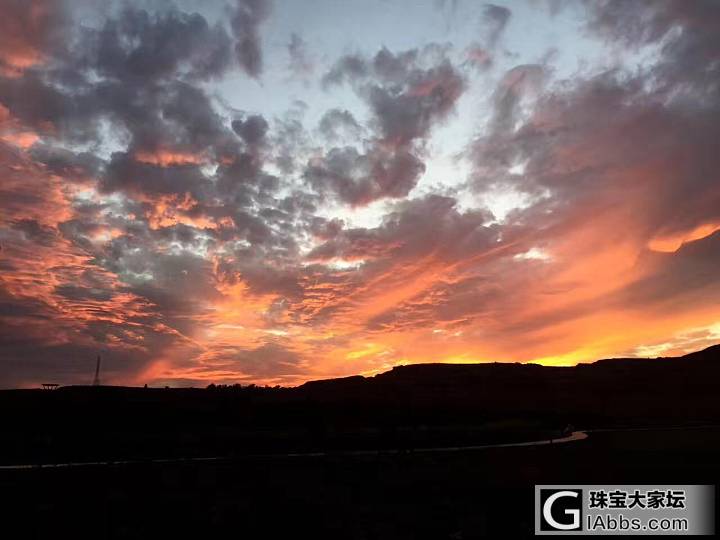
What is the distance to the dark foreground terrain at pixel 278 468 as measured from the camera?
58.8ft

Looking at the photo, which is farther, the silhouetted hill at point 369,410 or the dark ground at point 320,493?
the silhouetted hill at point 369,410

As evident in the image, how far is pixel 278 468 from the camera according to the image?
3122 centimetres

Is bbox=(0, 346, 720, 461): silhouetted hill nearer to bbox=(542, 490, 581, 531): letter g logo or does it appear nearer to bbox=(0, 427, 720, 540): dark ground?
bbox=(0, 427, 720, 540): dark ground

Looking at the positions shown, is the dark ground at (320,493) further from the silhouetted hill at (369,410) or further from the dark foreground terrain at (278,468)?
the silhouetted hill at (369,410)

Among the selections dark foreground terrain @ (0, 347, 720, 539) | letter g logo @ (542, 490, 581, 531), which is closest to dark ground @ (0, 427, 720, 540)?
dark foreground terrain @ (0, 347, 720, 539)

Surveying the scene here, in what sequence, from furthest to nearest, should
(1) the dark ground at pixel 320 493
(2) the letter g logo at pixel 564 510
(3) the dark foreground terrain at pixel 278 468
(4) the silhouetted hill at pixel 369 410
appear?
(4) the silhouetted hill at pixel 369 410
(3) the dark foreground terrain at pixel 278 468
(1) the dark ground at pixel 320 493
(2) the letter g logo at pixel 564 510

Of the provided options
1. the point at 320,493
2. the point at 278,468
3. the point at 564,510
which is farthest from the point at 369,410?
the point at 564,510

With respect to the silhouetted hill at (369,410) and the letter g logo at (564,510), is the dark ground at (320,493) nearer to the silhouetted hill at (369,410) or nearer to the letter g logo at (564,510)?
the letter g logo at (564,510)

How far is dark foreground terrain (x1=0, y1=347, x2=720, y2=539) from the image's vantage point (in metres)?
17.9

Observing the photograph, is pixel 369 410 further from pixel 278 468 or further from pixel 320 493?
pixel 320 493

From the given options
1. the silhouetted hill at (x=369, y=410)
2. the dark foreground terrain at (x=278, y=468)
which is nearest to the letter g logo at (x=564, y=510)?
the dark foreground terrain at (x=278, y=468)

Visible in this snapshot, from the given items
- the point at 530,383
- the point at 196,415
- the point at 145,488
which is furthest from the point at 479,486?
the point at 530,383

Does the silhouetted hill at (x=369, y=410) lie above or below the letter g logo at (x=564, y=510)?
above

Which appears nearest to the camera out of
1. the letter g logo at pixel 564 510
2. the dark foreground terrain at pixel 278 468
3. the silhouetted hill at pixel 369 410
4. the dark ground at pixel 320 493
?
the letter g logo at pixel 564 510
